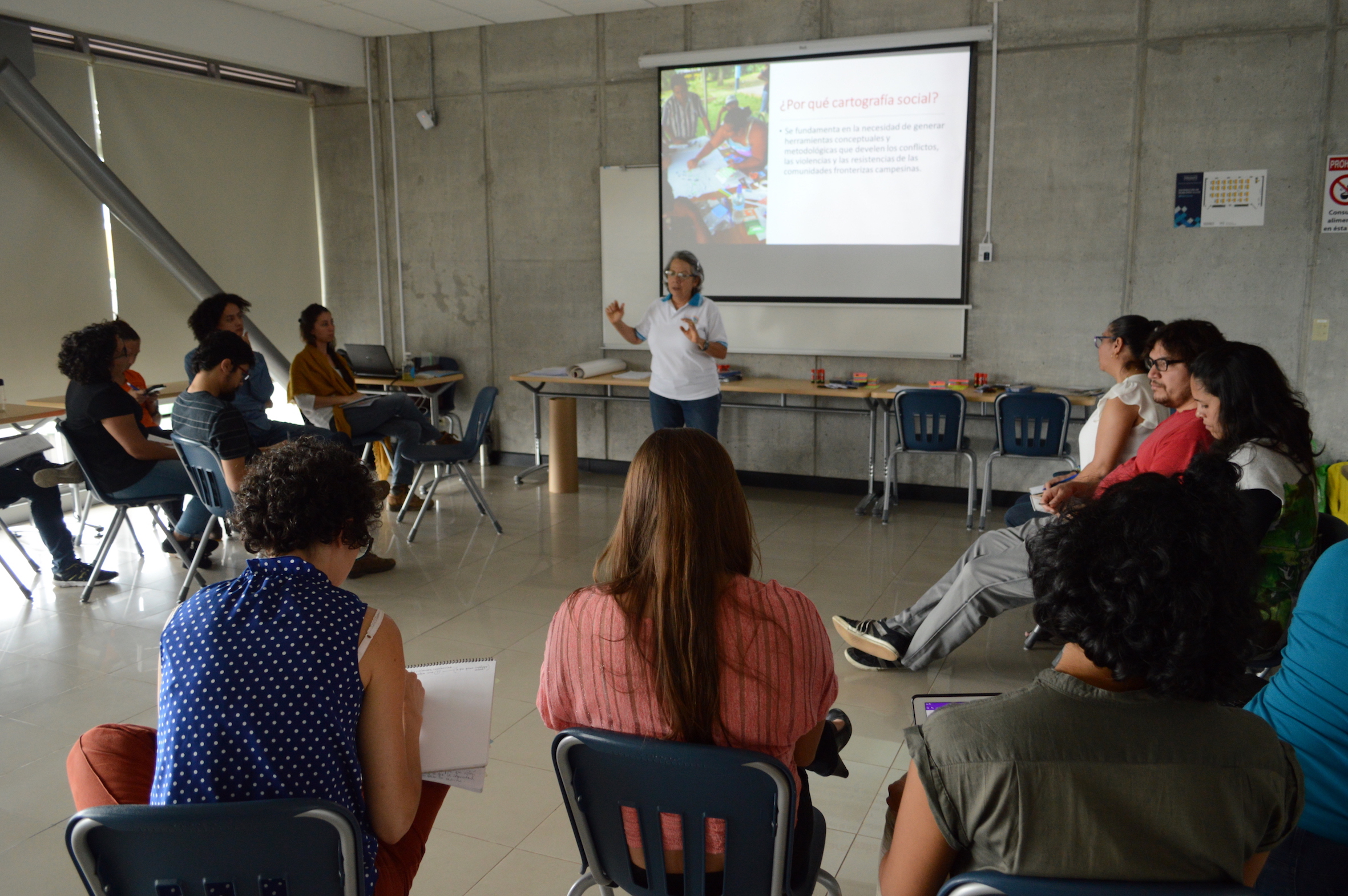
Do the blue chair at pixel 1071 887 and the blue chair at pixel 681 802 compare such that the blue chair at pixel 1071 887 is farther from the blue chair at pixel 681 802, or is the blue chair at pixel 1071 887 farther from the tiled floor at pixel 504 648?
the tiled floor at pixel 504 648

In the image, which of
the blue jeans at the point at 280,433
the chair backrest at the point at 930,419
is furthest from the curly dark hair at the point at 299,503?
the chair backrest at the point at 930,419

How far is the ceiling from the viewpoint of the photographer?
6.37 meters

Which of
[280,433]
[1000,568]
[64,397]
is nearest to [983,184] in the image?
[1000,568]

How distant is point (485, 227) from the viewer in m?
7.31

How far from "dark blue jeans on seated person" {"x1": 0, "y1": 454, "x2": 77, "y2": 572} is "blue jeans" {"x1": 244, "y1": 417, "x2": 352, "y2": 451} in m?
1.00

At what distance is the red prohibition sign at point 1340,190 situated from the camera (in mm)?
5172

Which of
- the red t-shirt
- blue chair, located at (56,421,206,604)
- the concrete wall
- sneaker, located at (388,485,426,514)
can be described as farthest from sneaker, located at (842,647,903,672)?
sneaker, located at (388,485,426,514)

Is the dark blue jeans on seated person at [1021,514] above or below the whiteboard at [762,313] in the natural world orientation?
below

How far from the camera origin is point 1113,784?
3.71 ft

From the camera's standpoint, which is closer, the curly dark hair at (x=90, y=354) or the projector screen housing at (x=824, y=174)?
the curly dark hair at (x=90, y=354)

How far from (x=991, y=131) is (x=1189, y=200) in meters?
1.18

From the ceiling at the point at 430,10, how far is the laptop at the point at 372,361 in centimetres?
230

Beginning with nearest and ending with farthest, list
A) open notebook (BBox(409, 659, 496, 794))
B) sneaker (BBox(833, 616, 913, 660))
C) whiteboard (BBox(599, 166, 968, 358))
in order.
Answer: open notebook (BBox(409, 659, 496, 794)) < sneaker (BBox(833, 616, 913, 660)) < whiteboard (BBox(599, 166, 968, 358))

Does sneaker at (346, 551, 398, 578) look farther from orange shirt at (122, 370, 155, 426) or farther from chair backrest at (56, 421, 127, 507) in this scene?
orange shirt at (122, 370, 155, 426)
